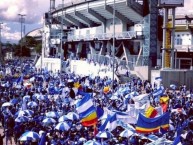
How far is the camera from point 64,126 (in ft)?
67.9

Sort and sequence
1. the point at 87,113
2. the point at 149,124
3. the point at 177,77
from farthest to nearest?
the point at 177,77, the point at 87,113, the point at 149,124

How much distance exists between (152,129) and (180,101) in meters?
13.0

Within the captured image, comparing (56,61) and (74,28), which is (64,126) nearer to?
(56,61)

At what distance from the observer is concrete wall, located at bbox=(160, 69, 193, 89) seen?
49750mm

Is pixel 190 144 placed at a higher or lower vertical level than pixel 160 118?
lower

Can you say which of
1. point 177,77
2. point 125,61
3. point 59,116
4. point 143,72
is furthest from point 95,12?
point 59,116

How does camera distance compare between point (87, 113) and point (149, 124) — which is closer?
point (149, 124)

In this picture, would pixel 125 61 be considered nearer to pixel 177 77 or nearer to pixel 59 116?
pixel 177 77

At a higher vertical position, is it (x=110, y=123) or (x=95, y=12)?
(x=95, y=12)

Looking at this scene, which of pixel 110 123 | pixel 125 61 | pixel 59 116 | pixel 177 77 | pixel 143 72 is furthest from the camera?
pixel 125 61

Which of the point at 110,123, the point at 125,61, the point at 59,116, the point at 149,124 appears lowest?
the point at 59,116

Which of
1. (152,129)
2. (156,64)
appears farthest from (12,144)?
(156,64)

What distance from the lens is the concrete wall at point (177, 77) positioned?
49.8 metres

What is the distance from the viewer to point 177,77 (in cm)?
5016
